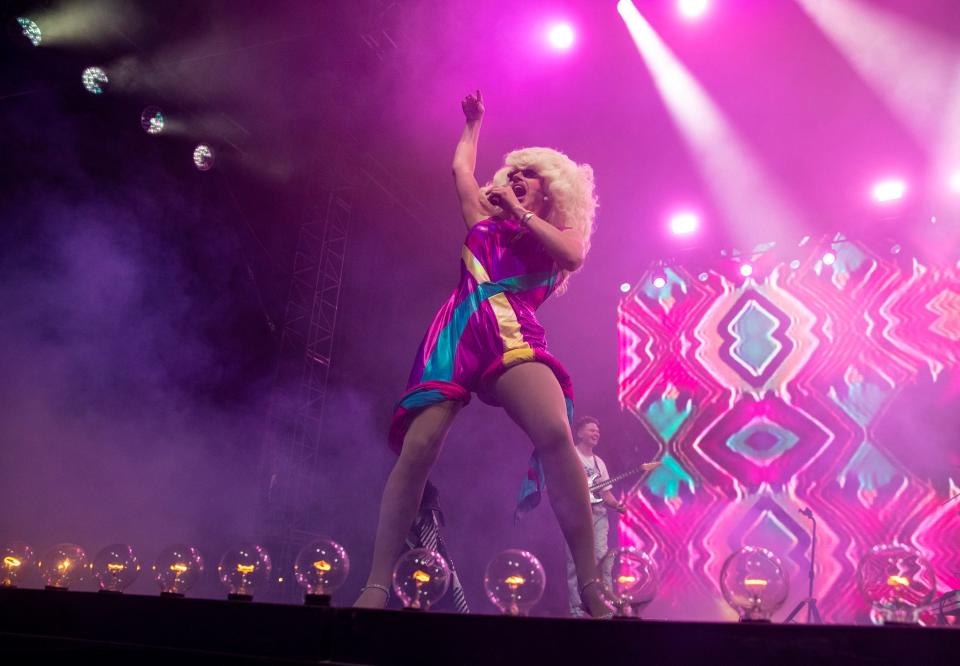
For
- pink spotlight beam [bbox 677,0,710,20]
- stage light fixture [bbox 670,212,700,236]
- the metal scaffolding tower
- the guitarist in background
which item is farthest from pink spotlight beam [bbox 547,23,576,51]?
the guitarist in background

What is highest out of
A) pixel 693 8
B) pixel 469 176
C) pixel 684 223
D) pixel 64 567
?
pixel 693 8

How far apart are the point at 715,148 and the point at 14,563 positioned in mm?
5940

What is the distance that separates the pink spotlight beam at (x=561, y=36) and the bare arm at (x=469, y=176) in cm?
328

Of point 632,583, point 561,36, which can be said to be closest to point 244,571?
point 632,583

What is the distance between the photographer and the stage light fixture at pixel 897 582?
4.36 ft

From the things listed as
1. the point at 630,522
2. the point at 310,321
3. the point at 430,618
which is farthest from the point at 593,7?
the point at 430,618

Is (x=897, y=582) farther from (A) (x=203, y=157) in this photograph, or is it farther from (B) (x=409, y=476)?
(A) (x=203, y=157)

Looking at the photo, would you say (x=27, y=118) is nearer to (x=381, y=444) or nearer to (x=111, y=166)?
(x=111, y=166)

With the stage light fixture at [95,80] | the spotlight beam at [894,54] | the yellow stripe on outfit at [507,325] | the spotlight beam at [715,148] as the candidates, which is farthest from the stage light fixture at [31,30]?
the spotlight beam at [894,54]

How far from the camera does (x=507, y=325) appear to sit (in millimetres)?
1958

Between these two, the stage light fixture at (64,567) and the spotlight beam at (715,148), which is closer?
the stage light fixture at (64,567)

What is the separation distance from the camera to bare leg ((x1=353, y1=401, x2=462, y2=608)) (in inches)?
71.7

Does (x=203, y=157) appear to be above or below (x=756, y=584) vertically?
above

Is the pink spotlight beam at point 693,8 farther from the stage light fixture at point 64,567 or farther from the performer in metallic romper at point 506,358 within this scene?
the stage light fixture at point 64,567
